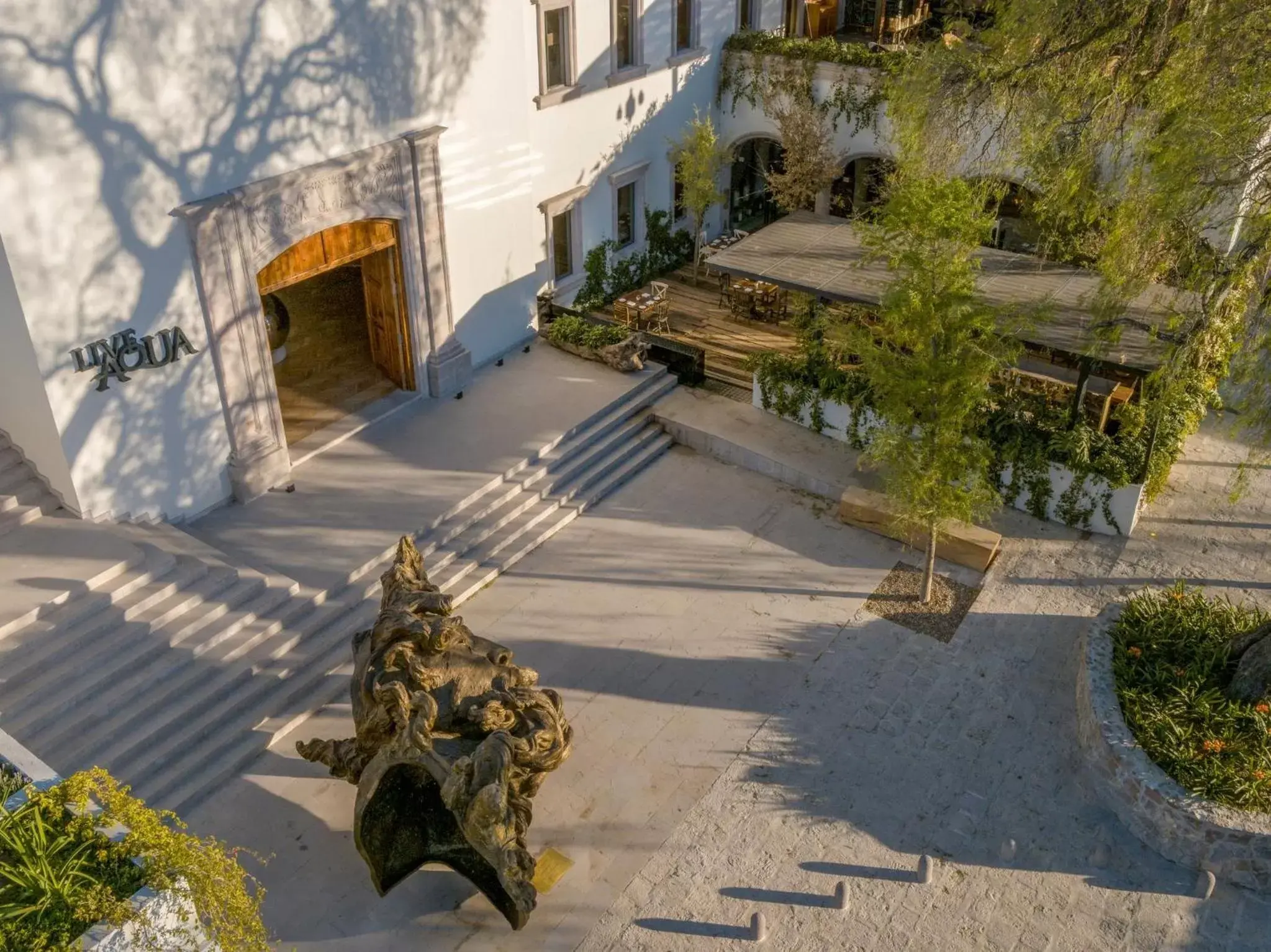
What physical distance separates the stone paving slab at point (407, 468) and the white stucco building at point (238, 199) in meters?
0.54

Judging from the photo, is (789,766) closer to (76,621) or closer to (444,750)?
(444,750)

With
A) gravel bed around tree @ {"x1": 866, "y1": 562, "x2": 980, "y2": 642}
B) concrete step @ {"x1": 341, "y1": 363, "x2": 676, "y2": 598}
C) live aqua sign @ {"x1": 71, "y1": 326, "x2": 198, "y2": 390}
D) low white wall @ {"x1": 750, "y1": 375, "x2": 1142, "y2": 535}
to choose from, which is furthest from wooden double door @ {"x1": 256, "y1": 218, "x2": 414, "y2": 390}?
low white wall @ {"x1": 750, "y1": 375, "x2": 1142, "y2": 535}

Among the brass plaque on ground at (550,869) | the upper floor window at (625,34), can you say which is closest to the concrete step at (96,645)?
the brass plaque on ground at (550,869)

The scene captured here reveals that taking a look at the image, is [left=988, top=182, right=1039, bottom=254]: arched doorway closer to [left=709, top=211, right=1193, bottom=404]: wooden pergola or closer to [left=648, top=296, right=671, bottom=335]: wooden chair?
[left=709, top=211, right=1193, bottom=404]: wooden pergola

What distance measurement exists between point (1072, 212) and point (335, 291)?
44.7 ft

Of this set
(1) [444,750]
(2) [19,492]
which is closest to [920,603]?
(1) [444,750]

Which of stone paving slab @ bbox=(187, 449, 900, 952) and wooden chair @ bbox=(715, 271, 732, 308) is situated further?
wooden chair @ bbox=(715, 271, 732, 308)

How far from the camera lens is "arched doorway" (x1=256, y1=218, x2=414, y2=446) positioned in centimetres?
1612

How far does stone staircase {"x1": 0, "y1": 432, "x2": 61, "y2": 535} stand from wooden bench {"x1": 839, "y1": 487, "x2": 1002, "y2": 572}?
11.0 m

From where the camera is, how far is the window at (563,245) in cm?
2123

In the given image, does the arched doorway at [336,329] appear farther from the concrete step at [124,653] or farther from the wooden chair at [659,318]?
the wooden chair at [659,318]

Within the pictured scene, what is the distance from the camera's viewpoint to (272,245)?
1485 centimetres

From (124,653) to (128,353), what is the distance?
12.3 feet

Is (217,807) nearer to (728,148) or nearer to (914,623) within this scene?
(914,623)
